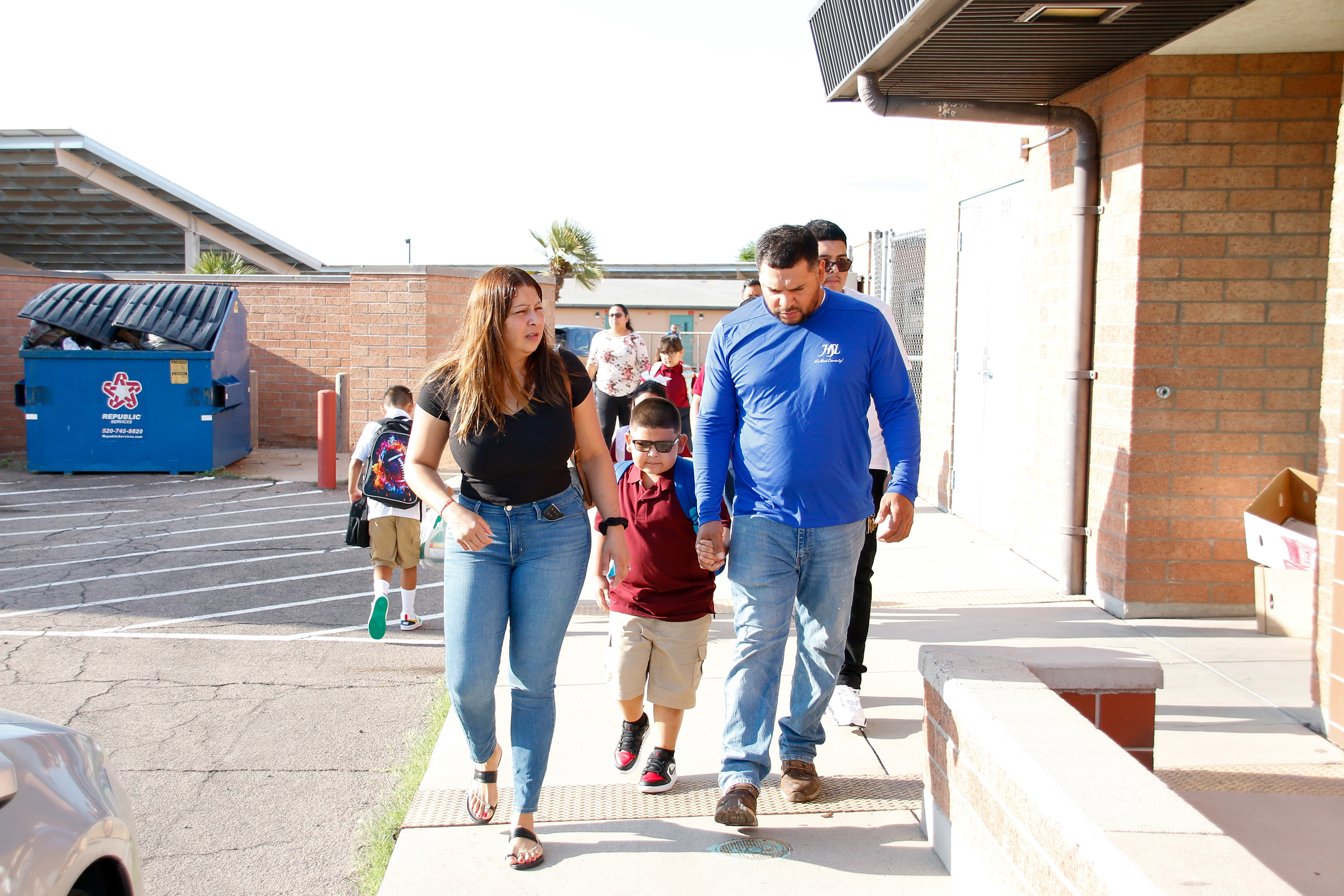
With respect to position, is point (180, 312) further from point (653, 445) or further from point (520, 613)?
point (520, 613)

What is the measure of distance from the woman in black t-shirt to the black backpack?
239 centimetres

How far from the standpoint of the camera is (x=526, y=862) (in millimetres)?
3146

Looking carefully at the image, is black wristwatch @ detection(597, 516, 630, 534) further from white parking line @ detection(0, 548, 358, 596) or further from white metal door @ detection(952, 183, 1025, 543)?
white parking line @ detection(0, 548, 358, 596)

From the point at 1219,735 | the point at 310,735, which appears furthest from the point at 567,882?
the point at 1219,735

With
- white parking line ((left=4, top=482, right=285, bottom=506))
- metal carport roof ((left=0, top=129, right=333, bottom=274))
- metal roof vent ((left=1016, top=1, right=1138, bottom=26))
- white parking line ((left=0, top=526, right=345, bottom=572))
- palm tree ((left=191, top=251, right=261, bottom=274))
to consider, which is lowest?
white parking line ((left=0, top=526, right=345, bottom=572))

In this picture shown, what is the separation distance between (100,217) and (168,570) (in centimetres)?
2065

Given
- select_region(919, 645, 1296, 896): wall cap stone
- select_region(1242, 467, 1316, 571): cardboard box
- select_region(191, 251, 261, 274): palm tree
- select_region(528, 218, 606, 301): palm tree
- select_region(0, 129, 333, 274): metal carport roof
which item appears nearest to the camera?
select_region(919, 645, 1296, 896): wall cap stone

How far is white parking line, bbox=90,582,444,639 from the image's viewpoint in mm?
6105

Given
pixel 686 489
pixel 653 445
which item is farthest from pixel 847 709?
pixel 653 445

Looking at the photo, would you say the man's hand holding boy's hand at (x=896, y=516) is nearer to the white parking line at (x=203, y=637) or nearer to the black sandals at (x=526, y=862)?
the black sandals at (x=526, y=862)

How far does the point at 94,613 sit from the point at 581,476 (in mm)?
4414

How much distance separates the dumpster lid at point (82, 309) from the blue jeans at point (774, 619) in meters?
11.4

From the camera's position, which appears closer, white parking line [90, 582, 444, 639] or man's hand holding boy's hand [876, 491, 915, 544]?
man's hand holding boy's hand [876, 491, 915, 544]

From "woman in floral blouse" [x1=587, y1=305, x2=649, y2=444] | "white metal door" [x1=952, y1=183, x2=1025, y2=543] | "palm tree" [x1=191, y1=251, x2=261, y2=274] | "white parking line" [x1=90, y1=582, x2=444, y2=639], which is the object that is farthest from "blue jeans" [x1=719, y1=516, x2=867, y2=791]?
"palm tree" [x1=191, y1=251, x2=261, y2=274]
